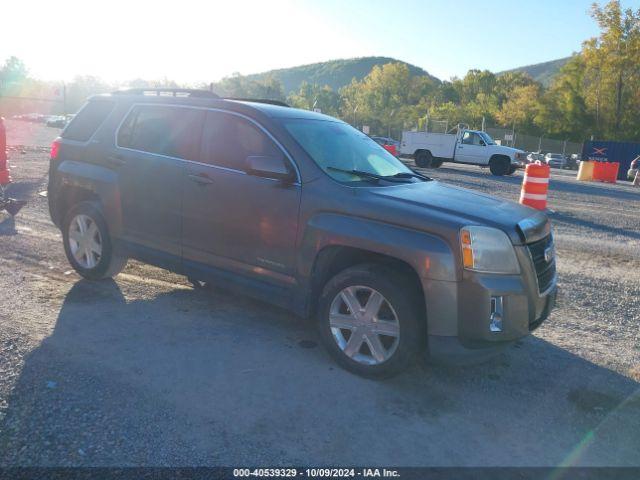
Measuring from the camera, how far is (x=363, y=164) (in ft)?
14.7

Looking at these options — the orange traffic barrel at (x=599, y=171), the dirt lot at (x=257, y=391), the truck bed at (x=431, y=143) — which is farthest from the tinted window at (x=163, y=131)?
the orange traffic barrel at (x=599, y=171)

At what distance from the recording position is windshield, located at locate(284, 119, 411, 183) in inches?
162

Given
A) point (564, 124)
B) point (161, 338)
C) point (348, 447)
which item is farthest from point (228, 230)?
point (564, 124)

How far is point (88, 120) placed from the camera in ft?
17.7

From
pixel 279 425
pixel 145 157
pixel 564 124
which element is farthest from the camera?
pixel 564 124

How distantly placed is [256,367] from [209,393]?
0.47 metres

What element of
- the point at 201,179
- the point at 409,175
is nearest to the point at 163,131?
the point at 201,179

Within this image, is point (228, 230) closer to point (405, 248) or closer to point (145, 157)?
point (145, 157)

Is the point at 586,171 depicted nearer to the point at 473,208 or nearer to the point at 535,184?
the point at 535,184

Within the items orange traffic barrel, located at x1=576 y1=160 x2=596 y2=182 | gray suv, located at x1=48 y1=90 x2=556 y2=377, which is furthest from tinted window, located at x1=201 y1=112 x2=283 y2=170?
orange traffic barrel, located at x1=576 y1=160 x2=596 y2=182

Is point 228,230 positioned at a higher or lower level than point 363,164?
lower

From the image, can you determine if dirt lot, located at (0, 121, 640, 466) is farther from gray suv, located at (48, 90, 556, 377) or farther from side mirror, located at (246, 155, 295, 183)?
side mirror, located at (246, 155, 295, 183)

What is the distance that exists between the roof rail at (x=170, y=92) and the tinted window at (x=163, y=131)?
252 millimetres

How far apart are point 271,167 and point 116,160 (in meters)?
1.91
